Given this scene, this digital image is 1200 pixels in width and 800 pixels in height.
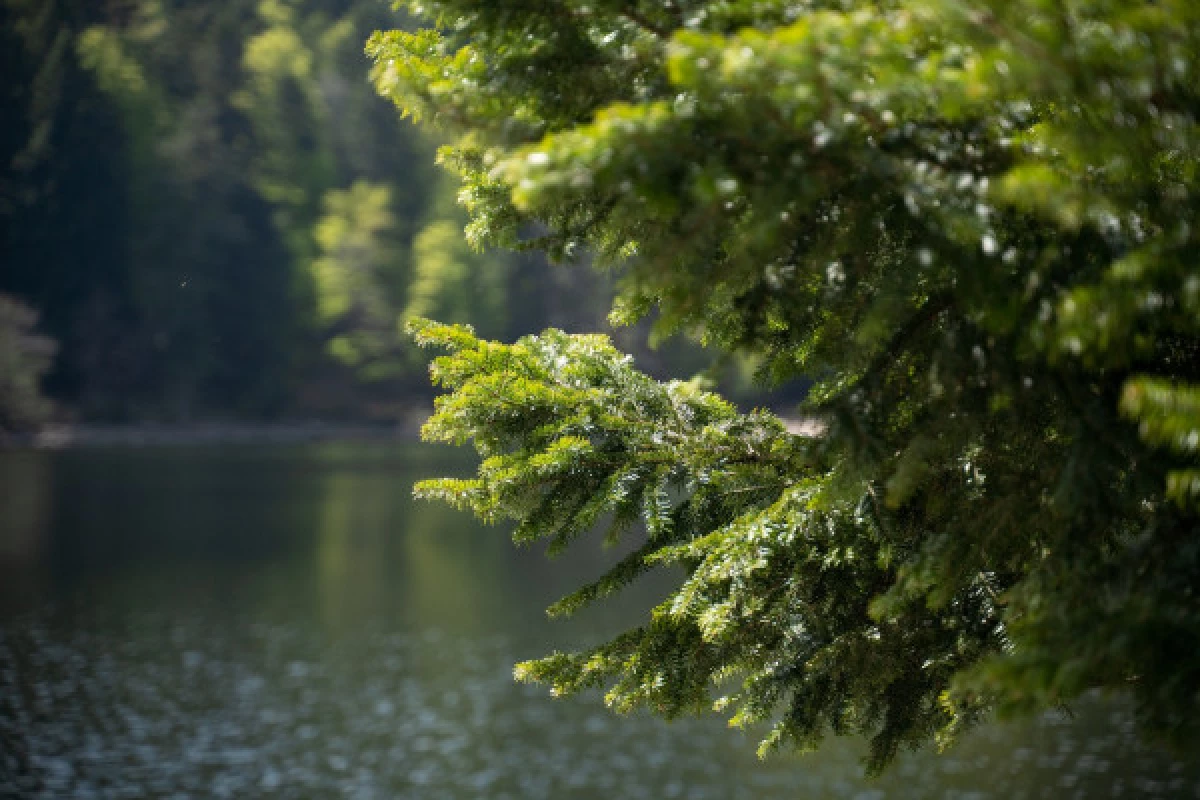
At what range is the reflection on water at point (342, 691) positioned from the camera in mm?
16016

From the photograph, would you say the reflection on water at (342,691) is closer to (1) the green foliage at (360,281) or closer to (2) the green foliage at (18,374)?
(2) the green foliage at (18,374)

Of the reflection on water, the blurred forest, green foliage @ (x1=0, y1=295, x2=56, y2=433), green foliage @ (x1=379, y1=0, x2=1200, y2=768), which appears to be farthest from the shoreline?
green foliage @ (x1=379, y1=0, x2=1200, y2=768)

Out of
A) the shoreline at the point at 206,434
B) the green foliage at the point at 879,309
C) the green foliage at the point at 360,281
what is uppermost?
the green foliage at the point at 879,309

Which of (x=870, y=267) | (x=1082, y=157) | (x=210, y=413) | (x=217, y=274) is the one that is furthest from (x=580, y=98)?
(x=217, y=274)

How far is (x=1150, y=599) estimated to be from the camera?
7.14 feet

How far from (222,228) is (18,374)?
67.0 feet

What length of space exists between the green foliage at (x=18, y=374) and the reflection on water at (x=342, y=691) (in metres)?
17.4

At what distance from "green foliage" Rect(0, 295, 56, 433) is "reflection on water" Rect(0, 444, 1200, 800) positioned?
1741 centimetres

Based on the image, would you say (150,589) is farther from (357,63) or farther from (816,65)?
(357,63)

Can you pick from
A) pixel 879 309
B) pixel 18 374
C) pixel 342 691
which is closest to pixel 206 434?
pixel 18 374

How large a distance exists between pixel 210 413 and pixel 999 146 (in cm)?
6539

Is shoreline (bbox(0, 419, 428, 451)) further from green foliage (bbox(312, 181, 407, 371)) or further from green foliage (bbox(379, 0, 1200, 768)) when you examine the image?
green foliage (bbox(379, 0, 1200, 768))

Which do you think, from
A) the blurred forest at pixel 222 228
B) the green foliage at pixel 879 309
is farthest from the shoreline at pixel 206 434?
the green foliage at pixel 879 309

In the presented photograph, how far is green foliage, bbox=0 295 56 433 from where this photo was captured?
49938 mm
